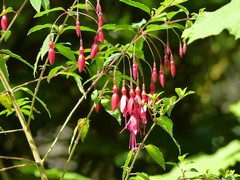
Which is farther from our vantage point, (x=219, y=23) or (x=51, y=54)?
(x=51, y=54)

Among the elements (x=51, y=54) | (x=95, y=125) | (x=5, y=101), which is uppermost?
(x=51, y=54)

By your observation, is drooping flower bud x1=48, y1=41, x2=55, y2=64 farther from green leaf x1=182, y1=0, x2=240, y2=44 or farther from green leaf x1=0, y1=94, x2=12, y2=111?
green leaf x1=182, y1=0, x2=240, y2=44

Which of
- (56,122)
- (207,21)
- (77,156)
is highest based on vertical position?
(207,21)

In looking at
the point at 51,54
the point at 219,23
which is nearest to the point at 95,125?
the point at 51,54

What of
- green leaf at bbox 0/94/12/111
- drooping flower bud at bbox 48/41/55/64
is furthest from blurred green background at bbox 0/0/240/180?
drooping flower bud at bbox 48/41/55/64

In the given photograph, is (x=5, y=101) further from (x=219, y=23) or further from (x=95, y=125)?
(x=95, y=125)

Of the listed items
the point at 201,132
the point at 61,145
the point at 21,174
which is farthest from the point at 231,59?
the point at 21,174

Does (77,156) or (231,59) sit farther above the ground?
(231,59)

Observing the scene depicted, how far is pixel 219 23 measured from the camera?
744mm

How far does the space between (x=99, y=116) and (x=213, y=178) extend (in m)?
1.87

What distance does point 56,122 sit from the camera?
3.00 m

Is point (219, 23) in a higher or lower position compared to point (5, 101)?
higher

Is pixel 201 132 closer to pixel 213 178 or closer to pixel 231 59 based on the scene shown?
pixel 231 59

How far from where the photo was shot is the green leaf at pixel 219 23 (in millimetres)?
725
